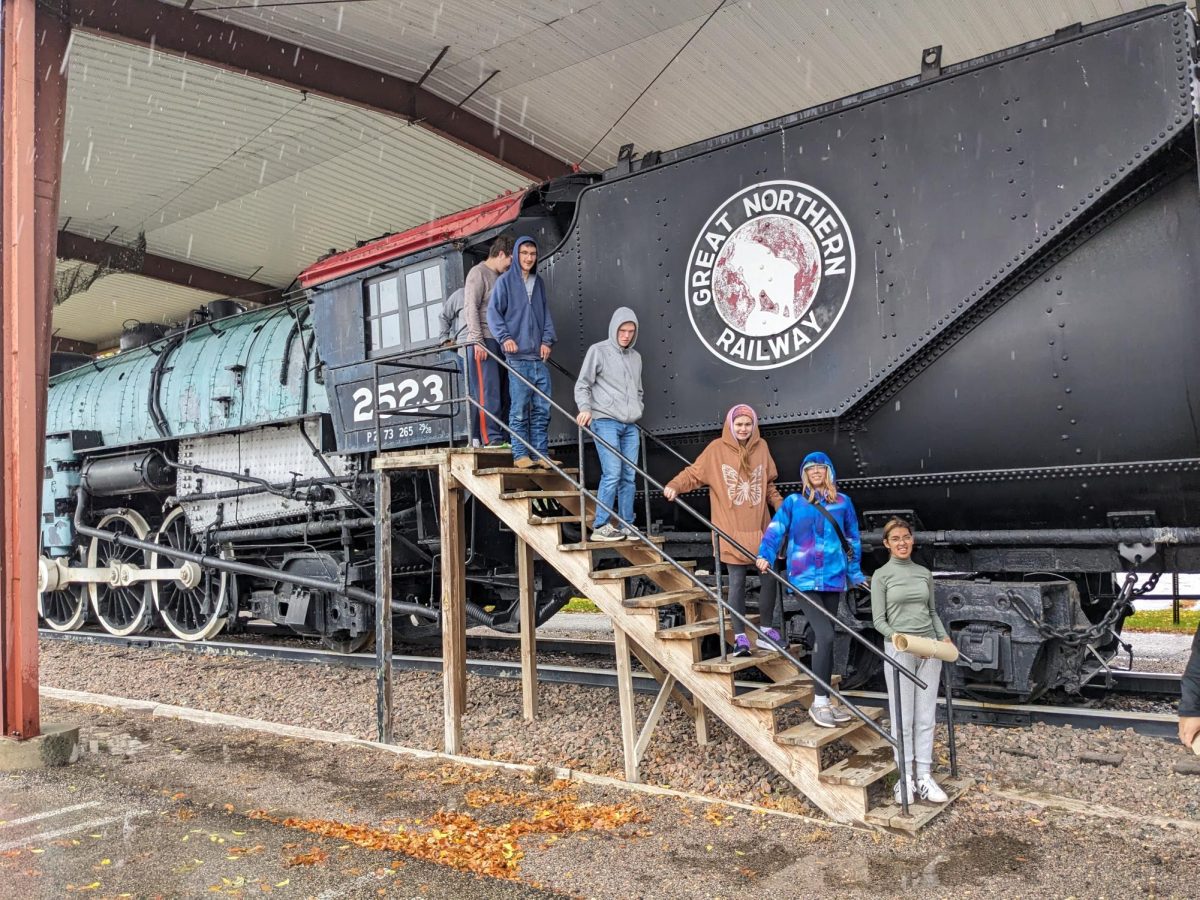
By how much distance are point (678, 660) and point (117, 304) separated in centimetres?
2018

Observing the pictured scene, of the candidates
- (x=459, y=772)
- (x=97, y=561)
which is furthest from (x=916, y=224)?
(x=97, y=561)

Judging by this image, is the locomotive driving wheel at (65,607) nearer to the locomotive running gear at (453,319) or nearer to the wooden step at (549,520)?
the locomotive running gear at (453,319)

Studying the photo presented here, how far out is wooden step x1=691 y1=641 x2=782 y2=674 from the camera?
467 centimetres

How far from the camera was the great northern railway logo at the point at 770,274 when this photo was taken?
5.29 meters

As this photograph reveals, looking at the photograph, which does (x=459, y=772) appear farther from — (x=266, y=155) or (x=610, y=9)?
(x=266, y=155)

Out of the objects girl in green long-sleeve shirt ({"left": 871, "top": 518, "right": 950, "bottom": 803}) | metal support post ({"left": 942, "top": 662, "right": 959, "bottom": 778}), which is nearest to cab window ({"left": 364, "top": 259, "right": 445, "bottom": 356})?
girl in green long-sleeve shirt ({"left": 871, "top": 518, "right": 950, "bottom": 803})

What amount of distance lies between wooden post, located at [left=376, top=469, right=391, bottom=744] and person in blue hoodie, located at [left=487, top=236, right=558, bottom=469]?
0.91 meters

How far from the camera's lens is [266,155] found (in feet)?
46.4

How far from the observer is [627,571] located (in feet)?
17.3

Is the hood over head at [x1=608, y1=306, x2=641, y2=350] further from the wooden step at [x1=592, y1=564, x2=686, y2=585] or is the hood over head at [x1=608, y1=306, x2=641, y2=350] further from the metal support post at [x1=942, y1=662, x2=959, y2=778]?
the metal support post at [x1=942, y1=662, x2=959, y2=778]

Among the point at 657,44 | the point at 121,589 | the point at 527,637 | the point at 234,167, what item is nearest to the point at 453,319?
the point at 527,637

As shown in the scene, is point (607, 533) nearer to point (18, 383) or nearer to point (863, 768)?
point (863, 768)

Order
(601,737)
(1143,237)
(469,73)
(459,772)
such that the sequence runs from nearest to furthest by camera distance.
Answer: (1143,237), (459,772), (601,737), (469,73)

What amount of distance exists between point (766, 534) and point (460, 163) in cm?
1165
